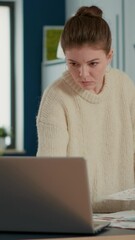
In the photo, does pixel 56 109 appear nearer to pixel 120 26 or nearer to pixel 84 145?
pixel 84 145

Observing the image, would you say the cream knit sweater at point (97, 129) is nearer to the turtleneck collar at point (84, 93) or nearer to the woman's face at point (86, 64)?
the turtleneck collar at point (84, 93)

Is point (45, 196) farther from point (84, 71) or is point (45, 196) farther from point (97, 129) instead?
point (97, 129)

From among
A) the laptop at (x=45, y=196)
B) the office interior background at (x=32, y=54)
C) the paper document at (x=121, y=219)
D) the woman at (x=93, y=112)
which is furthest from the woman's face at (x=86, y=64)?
the office interior background at (x=32, y=54)

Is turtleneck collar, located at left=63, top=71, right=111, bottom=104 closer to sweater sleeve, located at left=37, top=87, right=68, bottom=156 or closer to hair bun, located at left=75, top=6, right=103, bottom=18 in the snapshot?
sweater sleeve, located at left=37, top=87, right=68, bottom=156

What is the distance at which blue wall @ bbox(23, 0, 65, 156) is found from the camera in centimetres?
657

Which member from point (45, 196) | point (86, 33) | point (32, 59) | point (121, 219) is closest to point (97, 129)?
point (86, 33)

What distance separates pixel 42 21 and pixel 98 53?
4258mm

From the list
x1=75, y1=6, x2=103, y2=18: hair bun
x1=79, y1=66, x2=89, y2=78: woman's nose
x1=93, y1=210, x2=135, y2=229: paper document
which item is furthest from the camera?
x1=75, y1=6, x2=103, y2=18: hair bun

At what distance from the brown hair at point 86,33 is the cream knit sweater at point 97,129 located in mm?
201

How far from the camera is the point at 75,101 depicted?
8.53 ft

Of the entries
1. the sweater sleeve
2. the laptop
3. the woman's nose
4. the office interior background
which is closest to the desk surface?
the laptop

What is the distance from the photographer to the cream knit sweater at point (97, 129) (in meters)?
2.47

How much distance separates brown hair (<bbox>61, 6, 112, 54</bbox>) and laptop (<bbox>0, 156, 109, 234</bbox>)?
780 millimetres

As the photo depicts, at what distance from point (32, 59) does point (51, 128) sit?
4.23 m
